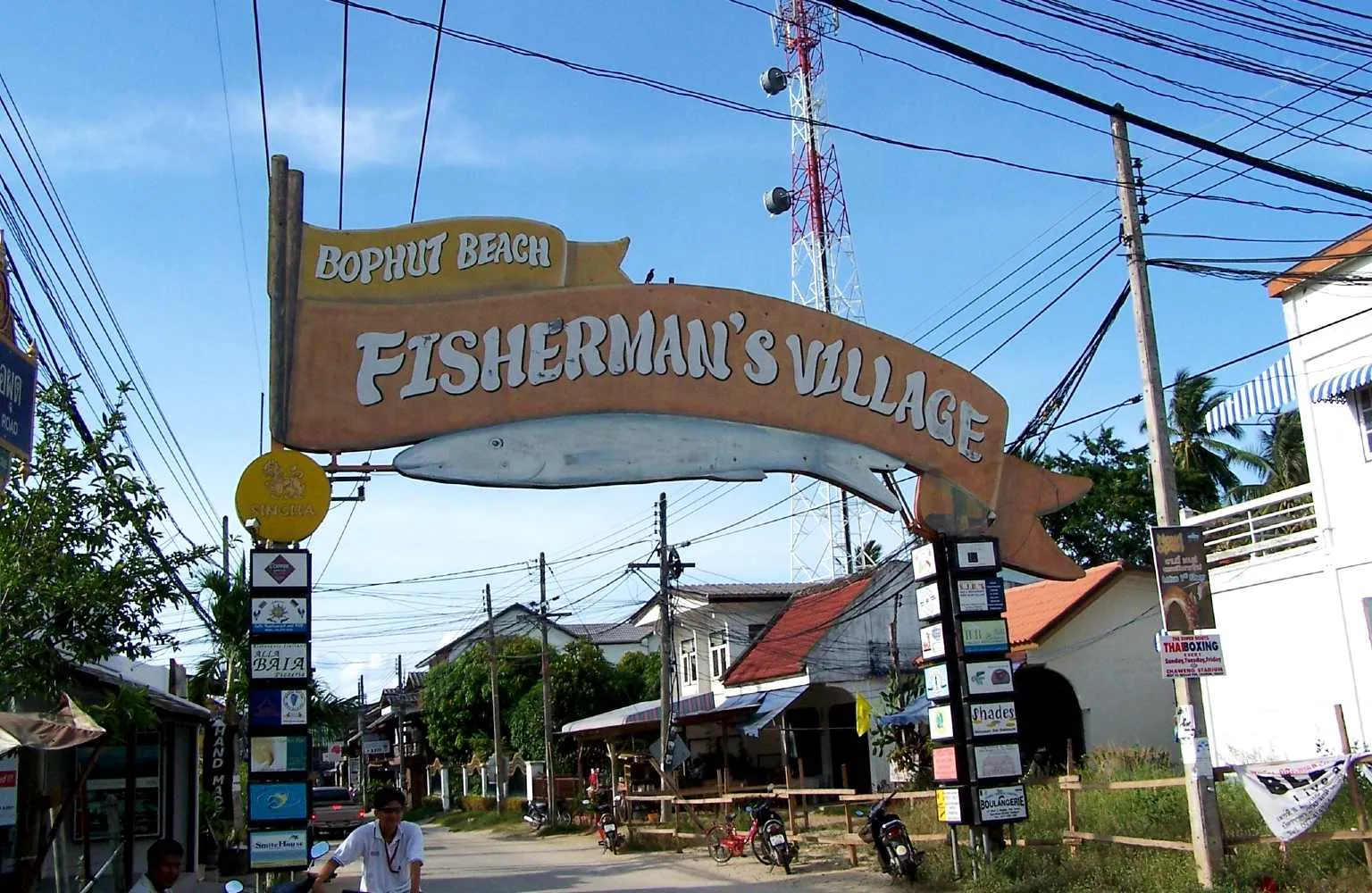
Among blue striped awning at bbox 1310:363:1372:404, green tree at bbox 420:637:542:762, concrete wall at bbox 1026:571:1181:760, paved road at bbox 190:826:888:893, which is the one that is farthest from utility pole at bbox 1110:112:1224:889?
green tree at bbox 420:637:542:762

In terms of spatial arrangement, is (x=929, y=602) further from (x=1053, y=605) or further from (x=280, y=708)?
(x=1053, y=605)

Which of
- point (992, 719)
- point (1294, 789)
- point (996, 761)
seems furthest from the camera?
point (992, 719)

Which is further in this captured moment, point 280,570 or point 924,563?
point 924,563

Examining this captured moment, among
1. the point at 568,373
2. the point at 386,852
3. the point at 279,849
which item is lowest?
the point at 279,849

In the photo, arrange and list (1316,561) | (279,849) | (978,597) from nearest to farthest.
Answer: (279,849) < (978,597) < (1316,561)

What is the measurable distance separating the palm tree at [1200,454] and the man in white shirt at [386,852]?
39.6 m

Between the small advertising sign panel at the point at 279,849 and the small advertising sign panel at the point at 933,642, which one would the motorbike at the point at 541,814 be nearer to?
the small advertising sign panel at the point at 933,642

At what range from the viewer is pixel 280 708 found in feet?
42.1

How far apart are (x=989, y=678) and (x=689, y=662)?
103 ft

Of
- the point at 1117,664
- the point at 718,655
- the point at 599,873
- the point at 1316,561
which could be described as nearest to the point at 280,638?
the point at 599,873

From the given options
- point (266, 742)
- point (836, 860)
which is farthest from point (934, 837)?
point (266, 742)

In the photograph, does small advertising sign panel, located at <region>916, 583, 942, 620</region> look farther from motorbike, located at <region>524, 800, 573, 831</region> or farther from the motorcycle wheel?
motorbike, located at <region>524, 800, 573, 831</region>

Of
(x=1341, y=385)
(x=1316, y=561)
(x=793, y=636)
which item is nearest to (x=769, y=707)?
(x=793, y=636)

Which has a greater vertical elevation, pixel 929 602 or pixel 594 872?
pixel 929 602
